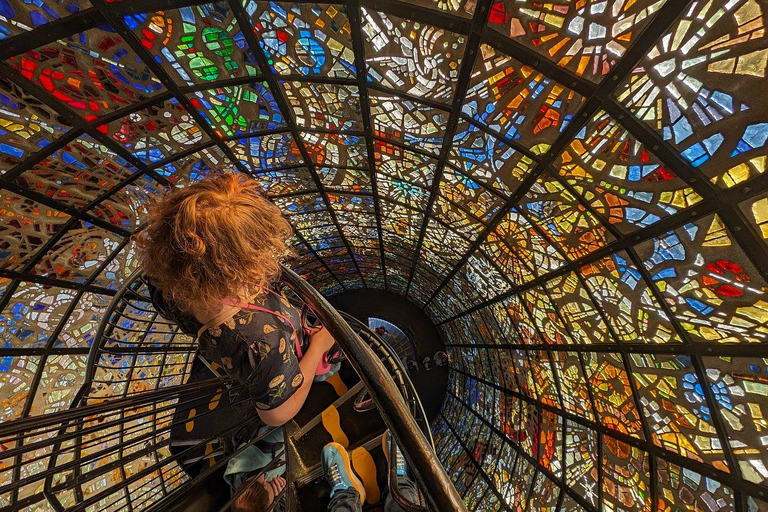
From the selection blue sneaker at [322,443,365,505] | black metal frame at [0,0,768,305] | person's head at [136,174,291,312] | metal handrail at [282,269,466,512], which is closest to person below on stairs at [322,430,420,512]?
blue sneaker at [322,443,365,505]

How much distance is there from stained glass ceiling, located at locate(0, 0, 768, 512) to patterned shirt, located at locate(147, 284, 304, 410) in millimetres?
991

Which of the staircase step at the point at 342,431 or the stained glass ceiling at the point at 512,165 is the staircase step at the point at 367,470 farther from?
the stained glass ceiling at the point at 512,165

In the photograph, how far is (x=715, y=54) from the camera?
198 centimetres

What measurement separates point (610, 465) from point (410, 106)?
168 inches

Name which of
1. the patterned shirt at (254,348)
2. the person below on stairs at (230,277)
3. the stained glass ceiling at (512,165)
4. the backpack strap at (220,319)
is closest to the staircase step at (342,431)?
the person below on stairs at (230,277)

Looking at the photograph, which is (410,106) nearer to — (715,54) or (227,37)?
(227,37)

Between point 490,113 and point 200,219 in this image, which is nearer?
point 200,219

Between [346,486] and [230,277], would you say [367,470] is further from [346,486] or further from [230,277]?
[230,277]

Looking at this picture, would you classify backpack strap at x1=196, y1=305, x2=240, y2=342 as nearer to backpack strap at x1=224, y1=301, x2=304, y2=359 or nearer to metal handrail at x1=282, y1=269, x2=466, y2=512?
backpack strap at x1=224, y1=301, x2=304, y2=359

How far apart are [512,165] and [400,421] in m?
2.71

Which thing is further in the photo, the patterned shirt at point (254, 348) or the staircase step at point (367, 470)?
the staircase step at point (367, 470)

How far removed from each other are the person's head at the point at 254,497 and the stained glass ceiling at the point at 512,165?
2022 mm

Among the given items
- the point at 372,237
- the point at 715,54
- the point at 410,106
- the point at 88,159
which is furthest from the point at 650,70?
the point at 372,237

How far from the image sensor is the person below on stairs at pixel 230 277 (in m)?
1.74
